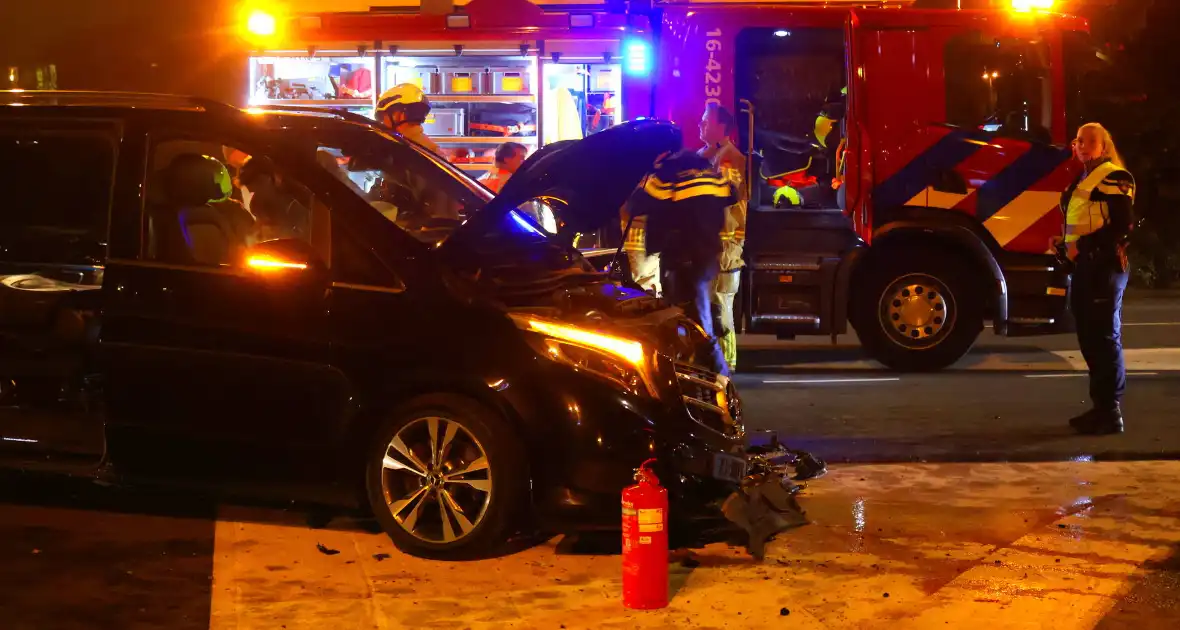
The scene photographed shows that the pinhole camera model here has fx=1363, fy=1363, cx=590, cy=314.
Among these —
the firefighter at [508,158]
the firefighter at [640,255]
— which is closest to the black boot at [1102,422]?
the firefighter at [640,255]

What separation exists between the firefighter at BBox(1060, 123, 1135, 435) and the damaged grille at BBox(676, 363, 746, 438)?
340 cm

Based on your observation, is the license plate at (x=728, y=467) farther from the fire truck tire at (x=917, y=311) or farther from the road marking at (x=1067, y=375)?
the road marking at (x=1067, y=375)

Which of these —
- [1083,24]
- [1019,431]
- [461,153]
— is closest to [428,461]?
[1019,431]

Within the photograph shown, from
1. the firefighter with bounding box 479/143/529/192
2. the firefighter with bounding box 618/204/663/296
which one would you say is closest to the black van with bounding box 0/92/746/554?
the firefighter with bounding box 618/204/663/296

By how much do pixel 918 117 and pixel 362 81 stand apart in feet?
14.9

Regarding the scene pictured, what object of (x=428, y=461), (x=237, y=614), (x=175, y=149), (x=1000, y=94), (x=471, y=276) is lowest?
(x=237, y=614)

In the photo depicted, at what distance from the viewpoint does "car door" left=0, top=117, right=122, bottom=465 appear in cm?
556

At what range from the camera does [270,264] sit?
5395mm

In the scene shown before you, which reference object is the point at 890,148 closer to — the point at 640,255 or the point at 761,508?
the point at 640,255

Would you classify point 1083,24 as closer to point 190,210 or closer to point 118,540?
point 190,210

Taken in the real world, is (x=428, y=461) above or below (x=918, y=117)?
below

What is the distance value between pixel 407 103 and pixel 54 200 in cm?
381

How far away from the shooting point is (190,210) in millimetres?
5672

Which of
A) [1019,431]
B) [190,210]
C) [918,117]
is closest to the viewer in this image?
[190,210]
